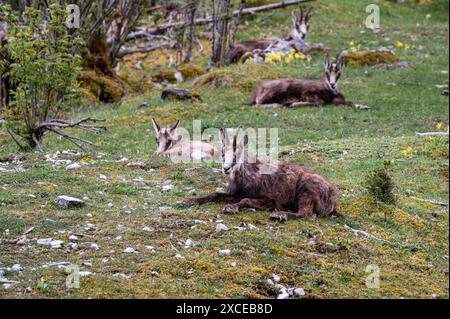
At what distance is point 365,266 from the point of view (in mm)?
8539

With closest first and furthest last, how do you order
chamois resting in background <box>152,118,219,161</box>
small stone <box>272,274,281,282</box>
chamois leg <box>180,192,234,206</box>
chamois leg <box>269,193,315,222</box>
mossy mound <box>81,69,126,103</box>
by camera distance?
small stone <box>272,274,281,282</box>
chamois leg <box>269,193,315,222</box>
chamois leg <box>180,192,234,206</box>
chamois resting in background <box>152,118,219,161</box>
mossy mound <box>81,69,126,103</box>

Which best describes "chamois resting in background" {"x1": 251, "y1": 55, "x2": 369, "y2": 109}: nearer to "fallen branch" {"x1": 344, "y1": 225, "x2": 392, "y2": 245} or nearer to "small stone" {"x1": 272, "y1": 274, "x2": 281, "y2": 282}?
"fallen branch" {"x1": 344, "y1": 225, "x2": 392, "y2": 245}

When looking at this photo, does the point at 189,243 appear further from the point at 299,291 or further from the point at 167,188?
the point at 167,188

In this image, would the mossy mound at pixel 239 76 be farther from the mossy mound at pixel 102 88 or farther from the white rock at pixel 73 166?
the white rock at pixel 73 166

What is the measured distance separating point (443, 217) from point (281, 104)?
10.5 metres

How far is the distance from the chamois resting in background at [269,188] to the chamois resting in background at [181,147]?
3.83 m

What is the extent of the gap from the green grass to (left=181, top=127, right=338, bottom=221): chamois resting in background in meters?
0.22

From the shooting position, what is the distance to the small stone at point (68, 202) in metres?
9.98

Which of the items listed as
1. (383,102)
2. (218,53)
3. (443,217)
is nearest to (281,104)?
(383,102)

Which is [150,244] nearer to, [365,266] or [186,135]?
[365,266]

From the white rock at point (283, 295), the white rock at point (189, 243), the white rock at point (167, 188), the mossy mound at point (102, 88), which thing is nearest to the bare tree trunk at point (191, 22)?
the mossy mound at point (102, 88)

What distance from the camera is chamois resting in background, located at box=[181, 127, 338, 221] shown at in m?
10.1

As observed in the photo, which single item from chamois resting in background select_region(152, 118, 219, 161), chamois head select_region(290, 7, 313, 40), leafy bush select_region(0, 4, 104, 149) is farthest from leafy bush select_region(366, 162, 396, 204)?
chamois head select_region(290, 7, 313, 40)

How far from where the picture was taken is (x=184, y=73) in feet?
87.5
